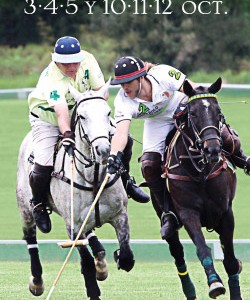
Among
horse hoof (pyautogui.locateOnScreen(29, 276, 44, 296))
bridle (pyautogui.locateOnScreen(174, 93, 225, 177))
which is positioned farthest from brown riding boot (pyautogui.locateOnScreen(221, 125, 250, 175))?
horse hoof (pyautogui.locateOnScreen(29, 276, 44, 296))

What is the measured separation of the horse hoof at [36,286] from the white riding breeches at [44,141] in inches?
43.9

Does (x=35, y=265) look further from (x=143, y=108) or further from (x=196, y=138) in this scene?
(x=196, y=138)

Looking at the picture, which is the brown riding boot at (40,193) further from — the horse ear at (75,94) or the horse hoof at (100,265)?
the horse ear at (75,94)

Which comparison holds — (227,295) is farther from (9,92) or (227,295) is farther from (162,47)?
(162,47)

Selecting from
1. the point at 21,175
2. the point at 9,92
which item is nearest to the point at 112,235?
the point at 21,175

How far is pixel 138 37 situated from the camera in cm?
3083

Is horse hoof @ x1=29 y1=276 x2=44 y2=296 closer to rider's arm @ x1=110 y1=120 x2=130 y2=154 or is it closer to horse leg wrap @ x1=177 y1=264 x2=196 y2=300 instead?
horse leg wrap @ x1=177 y1=264 x2=196 y2=300

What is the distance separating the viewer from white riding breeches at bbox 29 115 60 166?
9.09 meters

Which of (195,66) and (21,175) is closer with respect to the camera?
(21,175)

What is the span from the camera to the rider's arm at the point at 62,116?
860 cm

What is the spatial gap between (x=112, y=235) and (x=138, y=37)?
17.8m

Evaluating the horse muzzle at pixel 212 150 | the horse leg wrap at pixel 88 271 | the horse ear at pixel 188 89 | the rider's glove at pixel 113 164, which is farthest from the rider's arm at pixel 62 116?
the horse muzzle at pixel 212 150

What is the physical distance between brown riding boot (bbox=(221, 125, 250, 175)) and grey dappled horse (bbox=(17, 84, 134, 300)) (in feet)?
2.93

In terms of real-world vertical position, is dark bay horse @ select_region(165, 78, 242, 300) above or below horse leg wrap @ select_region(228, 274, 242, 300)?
above
